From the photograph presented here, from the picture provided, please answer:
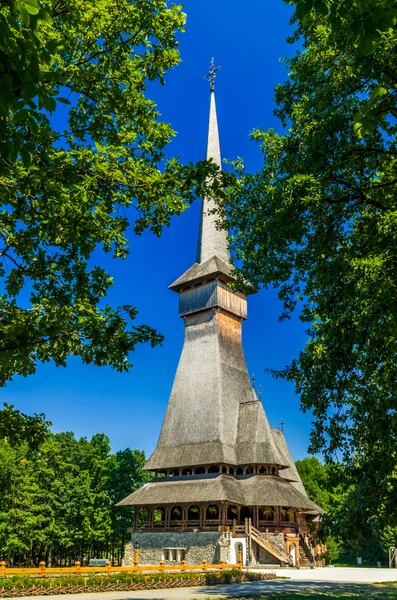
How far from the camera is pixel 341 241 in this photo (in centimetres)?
1285

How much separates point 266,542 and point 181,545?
6.42 metres

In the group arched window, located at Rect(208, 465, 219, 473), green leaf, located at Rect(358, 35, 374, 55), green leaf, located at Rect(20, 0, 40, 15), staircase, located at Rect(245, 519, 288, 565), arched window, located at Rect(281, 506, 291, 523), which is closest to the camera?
green leaf, located at Rect(20, 0, 40, 15)

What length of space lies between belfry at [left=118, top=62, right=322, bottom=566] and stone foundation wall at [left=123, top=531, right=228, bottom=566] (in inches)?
2.7

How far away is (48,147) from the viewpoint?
894 centimetres

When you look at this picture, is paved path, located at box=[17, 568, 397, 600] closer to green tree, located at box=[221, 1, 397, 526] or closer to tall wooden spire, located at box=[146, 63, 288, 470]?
green tree, located at box=[221, 1, 397, 526]

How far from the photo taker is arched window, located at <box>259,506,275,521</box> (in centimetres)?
3659

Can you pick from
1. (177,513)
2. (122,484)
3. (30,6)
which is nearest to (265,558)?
(177,513)

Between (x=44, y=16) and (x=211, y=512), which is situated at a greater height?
(x=44, y=16)

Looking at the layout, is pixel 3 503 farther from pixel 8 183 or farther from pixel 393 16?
pixel 393 16

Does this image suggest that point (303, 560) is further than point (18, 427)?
Yes

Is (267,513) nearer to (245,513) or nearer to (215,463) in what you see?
(245,513)

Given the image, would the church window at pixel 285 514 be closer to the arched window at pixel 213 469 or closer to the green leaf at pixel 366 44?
the arched window at pixel 213 469

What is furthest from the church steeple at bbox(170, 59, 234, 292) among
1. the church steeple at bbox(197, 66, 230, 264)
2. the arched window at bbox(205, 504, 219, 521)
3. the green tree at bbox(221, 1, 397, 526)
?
the green tree at bbox(221, 1, 397, 526)

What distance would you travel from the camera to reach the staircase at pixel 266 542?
113ft
